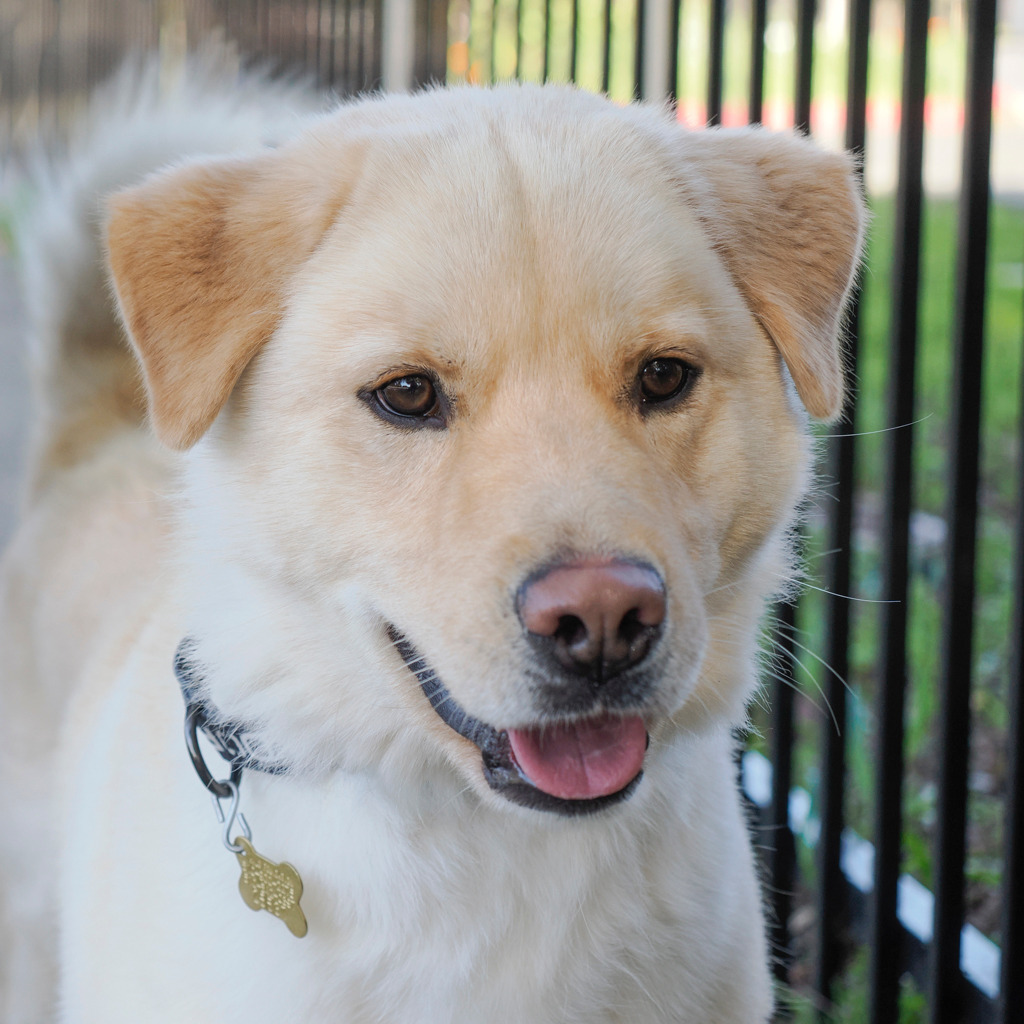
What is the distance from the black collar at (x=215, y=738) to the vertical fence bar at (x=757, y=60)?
2196 mm

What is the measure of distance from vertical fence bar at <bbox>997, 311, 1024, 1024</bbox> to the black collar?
1529 mm

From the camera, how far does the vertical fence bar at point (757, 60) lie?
3.19 meters

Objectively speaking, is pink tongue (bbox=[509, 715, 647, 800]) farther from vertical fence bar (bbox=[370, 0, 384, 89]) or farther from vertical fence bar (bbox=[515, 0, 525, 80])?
vertical fence bar (bbox=[370, 0, 384, 89])

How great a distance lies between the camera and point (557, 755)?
1733mm

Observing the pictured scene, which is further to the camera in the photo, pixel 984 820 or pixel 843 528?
pixel 984 820

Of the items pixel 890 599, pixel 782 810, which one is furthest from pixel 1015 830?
pixel 782 810

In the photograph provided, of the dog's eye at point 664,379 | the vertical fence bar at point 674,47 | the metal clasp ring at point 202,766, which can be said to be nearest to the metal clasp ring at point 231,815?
the metal clasp ring at point 202,766

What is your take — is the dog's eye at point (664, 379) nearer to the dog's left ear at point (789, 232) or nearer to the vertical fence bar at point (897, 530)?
the dog's left ear at point (789, 232)

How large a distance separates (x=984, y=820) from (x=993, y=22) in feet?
7.74

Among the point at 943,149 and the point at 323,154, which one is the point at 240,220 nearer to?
the point at 323,154

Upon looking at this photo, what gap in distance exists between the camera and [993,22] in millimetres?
2381

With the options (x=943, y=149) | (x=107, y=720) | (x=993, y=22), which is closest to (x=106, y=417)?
(x=107, y=720)

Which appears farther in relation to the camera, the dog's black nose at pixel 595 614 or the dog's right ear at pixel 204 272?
the dog's right ear at pixel 204 272

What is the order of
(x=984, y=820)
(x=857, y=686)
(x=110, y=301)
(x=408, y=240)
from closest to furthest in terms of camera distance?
(x=408, y=240)
(x=110, y=301)
(x=984, y=820)
(x=857, y=686)
